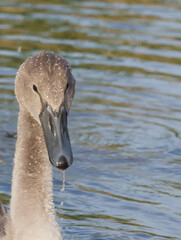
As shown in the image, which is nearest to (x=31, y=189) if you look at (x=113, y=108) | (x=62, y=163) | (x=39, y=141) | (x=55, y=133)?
(x=39, y=141)

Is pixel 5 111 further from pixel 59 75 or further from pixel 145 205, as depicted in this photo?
pixel 59 75

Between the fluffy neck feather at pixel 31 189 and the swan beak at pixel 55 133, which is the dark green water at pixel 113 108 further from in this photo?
the swan beak at pixel 55 133

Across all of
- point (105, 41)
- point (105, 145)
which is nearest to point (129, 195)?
point (105, 145)

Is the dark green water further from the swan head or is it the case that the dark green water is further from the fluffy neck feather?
the swan head

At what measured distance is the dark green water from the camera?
881 cm

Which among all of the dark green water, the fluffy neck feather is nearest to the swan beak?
the fluffy neck feather

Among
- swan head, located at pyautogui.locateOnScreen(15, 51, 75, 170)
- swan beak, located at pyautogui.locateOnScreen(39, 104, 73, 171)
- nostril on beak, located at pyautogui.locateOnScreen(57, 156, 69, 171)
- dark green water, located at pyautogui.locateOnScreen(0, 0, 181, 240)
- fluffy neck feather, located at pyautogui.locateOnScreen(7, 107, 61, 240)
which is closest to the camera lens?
nostril on beak, located at pyautogui.locateOnScreen(57, 156, 69, 171)

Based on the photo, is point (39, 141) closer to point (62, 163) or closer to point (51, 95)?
point (51, 95)

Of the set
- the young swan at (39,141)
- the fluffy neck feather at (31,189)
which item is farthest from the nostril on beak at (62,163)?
the fluffy neck feather at (31,189)

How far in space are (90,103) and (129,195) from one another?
11.1 ft

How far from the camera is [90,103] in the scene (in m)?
12.4

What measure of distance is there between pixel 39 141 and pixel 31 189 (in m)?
0.45

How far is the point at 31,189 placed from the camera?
23.8ft

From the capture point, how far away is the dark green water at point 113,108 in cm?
881
